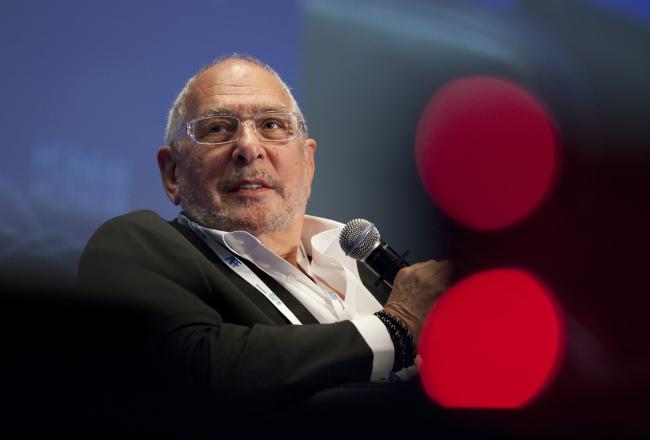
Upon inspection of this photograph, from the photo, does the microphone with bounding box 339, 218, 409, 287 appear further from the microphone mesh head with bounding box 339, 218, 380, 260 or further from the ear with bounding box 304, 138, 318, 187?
the ear with bounding box 304, 138, 318, 187

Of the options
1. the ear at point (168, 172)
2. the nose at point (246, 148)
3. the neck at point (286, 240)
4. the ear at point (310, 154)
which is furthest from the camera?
the ear at point (310, 154)

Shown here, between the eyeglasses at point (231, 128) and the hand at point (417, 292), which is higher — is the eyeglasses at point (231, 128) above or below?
above

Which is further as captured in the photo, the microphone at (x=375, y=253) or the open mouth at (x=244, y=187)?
the open mouth at (x=244, y=187)

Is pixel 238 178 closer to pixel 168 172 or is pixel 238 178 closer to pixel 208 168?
pixel 208 168

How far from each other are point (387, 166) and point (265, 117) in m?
0.65

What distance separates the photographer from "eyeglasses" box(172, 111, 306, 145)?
2.12m

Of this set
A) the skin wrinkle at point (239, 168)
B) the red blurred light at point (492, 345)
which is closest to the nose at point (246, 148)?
the skin wrinkle at point (239, 168)

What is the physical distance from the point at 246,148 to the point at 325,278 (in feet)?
1.72

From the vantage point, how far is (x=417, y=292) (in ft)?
5.44

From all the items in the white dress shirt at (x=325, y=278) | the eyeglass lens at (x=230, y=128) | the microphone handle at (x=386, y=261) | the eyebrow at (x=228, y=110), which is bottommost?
the white dress shirt at (x=325, y=278)

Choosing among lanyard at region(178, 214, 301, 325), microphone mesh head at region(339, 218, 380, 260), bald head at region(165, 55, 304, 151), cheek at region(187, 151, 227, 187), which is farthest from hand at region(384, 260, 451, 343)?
bald head at region(165, 55, 304, 151)

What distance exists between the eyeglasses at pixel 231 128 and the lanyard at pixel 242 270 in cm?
29

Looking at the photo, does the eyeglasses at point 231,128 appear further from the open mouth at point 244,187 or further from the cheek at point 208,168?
the open mouth at point 244,187

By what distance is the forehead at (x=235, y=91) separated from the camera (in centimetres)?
213
